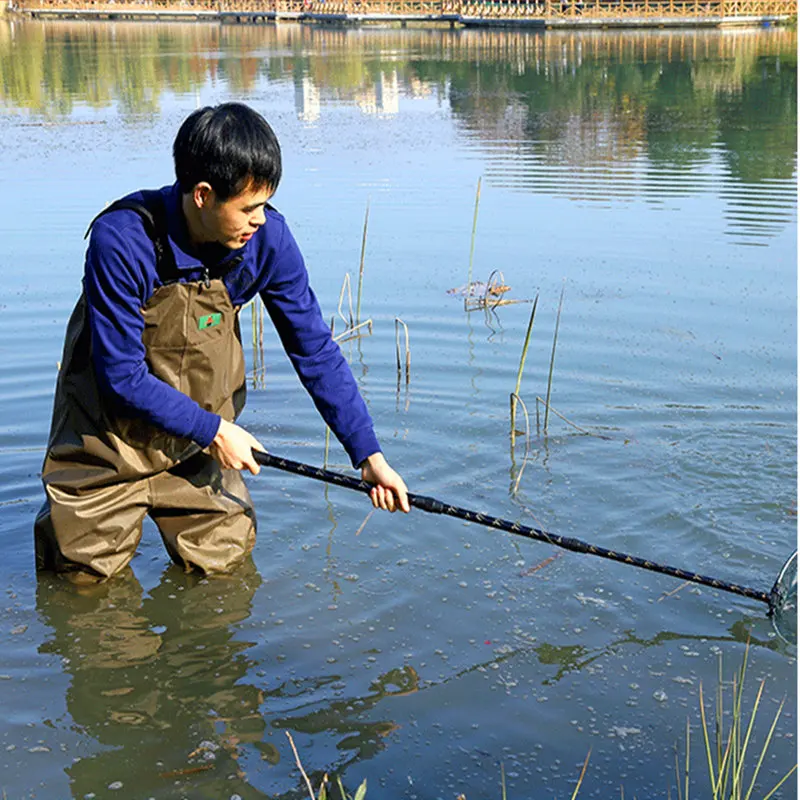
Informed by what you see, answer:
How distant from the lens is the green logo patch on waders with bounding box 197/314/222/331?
3627mm

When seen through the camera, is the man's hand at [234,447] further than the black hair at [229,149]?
Yes

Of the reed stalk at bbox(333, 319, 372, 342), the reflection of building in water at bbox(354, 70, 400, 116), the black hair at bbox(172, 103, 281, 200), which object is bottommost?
the reed stalk at bbox(333, 319, 372, 342)

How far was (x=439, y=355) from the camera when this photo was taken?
23.0ft

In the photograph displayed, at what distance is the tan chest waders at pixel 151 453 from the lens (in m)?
3.58

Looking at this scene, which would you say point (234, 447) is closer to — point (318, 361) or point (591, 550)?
point (318, 361)

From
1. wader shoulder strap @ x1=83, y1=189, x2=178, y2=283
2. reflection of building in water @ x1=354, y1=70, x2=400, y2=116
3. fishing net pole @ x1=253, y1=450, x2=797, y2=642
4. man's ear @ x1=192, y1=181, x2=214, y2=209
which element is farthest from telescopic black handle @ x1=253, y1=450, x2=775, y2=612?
reflection of building in water @ x1=354, y1=70, x2=400, y2=116

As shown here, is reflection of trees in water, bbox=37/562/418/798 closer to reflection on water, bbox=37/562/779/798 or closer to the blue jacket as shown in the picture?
reflection on water, bbox=37/562/779/798

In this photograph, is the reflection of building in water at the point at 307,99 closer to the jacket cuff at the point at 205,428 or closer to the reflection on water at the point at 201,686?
the reflection on water at the point at 201,686

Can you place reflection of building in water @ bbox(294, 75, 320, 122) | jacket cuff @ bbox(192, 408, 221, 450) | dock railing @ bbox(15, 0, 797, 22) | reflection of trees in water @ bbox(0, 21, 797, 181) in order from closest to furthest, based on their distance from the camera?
jacket cuff @ bbox(192, 408, 221, 450), reflection of trees in water @ bbox(0, 21, 797, 181), reflection of building in water @ bbox(294, 75, 320, 122), dock railing @ bbox(15, 0, 797, 22)

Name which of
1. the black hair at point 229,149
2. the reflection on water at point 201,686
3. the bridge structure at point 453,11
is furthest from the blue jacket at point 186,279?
the bridge structure at point 453,11

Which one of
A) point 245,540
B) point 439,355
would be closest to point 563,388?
point 439,355

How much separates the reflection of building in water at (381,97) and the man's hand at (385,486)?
53.6ft

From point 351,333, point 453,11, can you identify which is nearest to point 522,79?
point 351,333

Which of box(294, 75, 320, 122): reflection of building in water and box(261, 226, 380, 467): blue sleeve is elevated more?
box(294, 75, 320, 122): reflection of building in water
